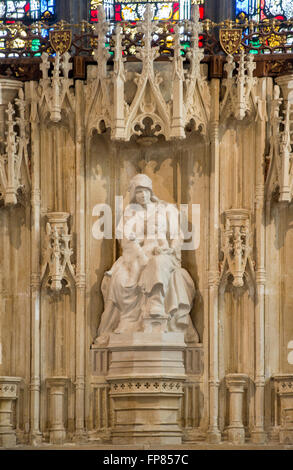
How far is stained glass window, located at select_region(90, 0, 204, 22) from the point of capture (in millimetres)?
20750

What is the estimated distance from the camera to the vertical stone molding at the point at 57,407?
19062 millimetres

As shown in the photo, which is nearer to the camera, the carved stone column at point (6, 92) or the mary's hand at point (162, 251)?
the mary's hand at point (162, 251)

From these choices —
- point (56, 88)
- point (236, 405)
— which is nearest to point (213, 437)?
point (236, 405)

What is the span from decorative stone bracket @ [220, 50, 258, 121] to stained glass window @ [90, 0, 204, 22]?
5.29ft

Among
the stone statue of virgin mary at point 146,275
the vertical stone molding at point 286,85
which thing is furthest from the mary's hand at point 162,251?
the vertical stone molding at point 286,85

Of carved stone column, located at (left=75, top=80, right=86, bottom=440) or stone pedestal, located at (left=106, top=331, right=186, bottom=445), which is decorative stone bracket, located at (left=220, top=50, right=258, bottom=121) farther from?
stone pedestal, located at (left=106, top=331, right=186, bottom=445)

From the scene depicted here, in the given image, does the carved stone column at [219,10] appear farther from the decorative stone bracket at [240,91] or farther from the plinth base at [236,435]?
the plinth base at [236,435]

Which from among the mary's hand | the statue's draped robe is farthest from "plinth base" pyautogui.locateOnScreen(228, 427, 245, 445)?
the mary's hand

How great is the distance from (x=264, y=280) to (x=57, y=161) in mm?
2775

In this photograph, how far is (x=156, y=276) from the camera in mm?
18766

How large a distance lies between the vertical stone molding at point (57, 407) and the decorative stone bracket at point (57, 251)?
3.46ft
